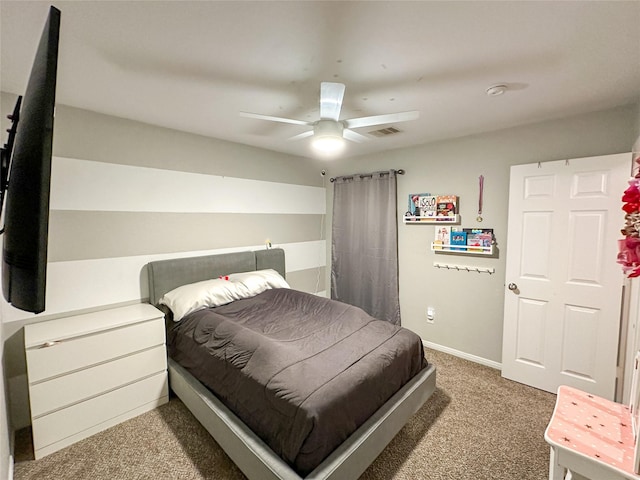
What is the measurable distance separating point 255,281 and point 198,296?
0.65 meters

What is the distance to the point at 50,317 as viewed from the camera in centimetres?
217

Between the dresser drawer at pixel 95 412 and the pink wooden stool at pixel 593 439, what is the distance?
264 cm

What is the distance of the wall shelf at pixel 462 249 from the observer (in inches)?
113

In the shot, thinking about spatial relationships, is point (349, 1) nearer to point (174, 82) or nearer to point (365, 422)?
point (174, 82)

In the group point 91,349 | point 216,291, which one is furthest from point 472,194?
point 91,349

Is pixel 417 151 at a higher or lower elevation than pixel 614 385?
higher

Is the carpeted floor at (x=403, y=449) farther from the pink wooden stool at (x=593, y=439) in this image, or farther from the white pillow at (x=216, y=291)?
the white pillow at (x=216, y=291)

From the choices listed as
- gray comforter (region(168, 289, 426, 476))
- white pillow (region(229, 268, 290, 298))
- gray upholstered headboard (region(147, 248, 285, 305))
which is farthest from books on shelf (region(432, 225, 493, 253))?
gray upholstered headboard (region(147, 248, 285, 305))

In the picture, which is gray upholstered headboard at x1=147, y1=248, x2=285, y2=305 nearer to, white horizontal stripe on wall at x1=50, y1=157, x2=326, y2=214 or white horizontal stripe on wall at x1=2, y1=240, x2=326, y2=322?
white horizontal stripe on wall at x1=2, y1=240, x2=326, y2=322

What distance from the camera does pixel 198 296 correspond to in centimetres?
256

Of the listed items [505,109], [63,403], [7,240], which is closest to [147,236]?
[63,403]

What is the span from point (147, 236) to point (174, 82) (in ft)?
4.83

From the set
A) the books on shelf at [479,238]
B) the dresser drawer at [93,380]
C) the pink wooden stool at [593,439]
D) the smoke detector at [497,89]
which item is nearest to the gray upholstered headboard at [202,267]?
the dresser drawer at [93,380]

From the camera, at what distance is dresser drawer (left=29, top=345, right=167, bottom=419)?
1.81 m
